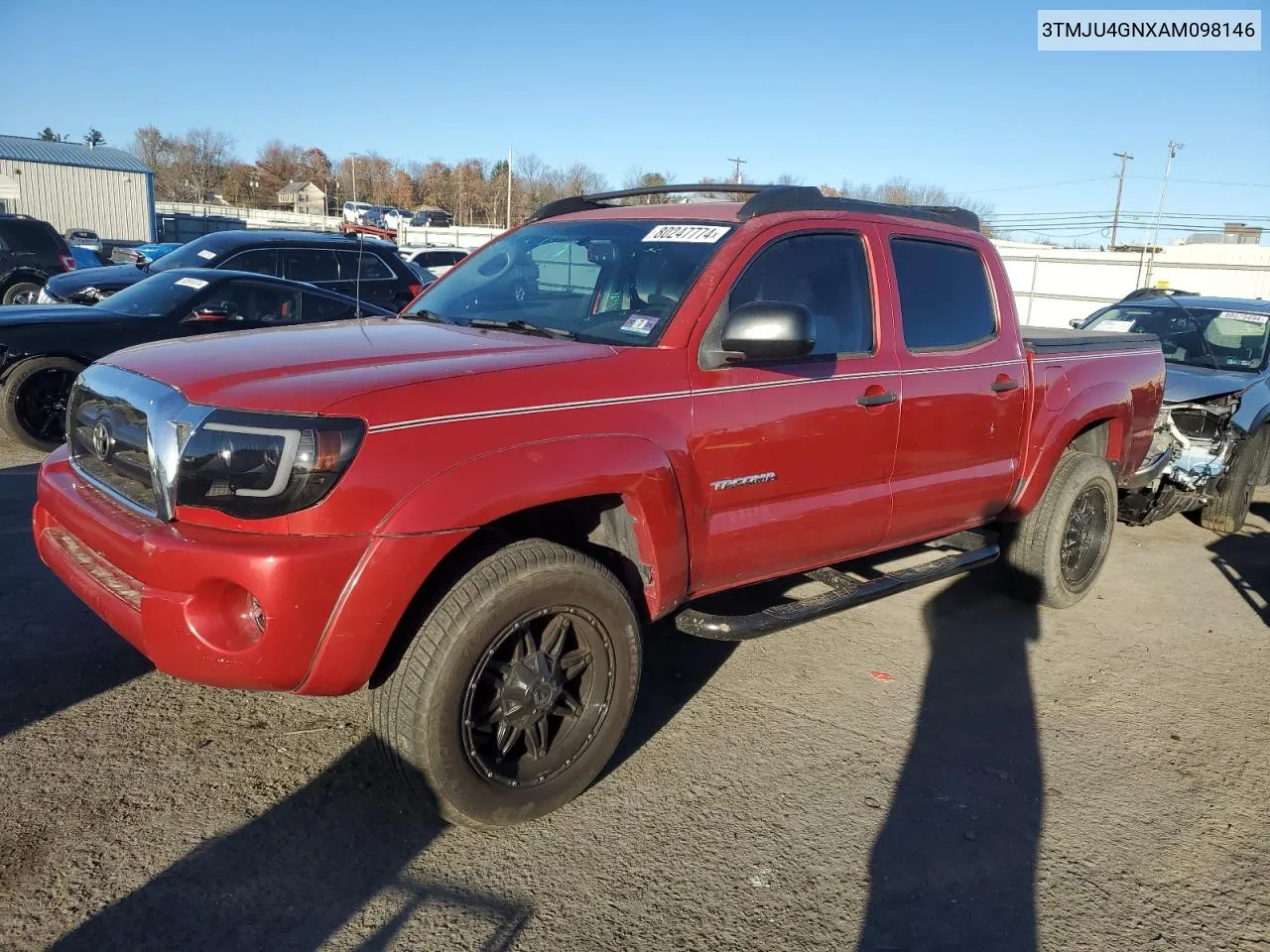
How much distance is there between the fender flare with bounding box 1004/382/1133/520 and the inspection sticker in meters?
2.50

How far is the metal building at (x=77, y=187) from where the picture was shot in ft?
127

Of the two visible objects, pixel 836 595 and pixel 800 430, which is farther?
pixel 836 595

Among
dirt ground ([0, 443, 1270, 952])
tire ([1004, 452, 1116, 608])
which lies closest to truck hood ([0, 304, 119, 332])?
dirt ground ([0, 443, 1270, 952])

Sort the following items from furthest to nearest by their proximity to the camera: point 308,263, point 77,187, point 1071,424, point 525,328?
1. point 77,187
2. point 308,263
3. point 1071,424
4. point 525,328

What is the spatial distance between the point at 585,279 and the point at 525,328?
0.46 metres

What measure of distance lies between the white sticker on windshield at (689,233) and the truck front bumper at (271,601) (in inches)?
64.8

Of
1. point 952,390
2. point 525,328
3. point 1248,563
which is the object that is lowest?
point 1248,563

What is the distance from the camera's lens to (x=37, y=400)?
7.46 m

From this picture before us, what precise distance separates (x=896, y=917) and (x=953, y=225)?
10.8 ft

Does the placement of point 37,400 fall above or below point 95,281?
below

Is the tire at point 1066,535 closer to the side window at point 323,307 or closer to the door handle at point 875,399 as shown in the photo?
the door handle at point 875,399

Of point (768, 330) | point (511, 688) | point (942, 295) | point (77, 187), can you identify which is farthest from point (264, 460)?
point (77, 187)

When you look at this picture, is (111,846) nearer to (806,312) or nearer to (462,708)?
(462,708)

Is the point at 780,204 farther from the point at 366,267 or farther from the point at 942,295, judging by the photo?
the point at 366,267
